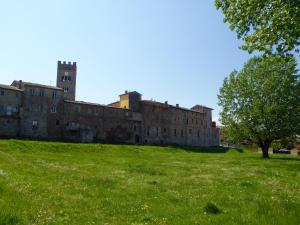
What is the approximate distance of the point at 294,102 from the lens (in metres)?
63.9

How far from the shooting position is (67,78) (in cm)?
13488

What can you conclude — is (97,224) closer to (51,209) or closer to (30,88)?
→ (51,209)

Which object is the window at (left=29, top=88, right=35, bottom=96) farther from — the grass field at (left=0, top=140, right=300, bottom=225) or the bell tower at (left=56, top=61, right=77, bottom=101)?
the grass field at (left=0, top=140, right=300, bottom=225)

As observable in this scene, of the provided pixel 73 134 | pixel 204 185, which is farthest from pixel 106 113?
pixel 204 185

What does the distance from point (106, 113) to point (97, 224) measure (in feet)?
291

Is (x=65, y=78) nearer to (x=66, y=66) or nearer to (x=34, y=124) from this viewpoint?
(x=66, y=66)

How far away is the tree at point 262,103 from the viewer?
64.2 metres

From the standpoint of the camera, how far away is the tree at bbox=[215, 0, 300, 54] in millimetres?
21750

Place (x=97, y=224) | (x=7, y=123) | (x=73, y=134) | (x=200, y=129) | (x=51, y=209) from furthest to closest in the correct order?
(x=200, y=129), (x=73, y=134), (x=7, y=123), (x=51, y=209), (x=97, y=224)

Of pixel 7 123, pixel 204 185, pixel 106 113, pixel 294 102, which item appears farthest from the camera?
pixel 106 113

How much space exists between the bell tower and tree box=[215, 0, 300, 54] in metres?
113

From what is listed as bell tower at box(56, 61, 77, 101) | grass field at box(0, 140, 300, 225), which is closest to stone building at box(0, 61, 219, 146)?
bell tower at box(56, 61, 77, 101)

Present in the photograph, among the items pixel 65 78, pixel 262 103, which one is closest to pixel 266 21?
pixel 262 103

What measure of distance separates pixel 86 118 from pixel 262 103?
48.2 m
